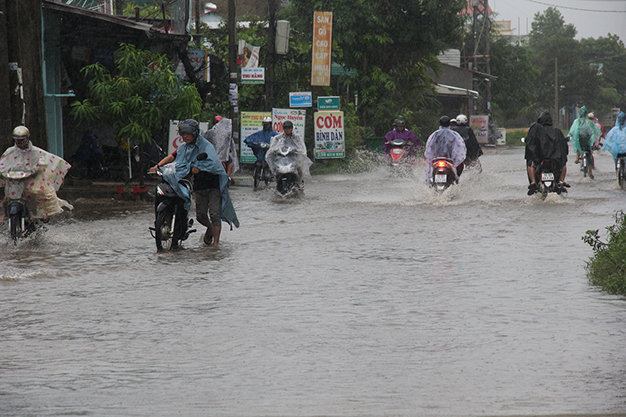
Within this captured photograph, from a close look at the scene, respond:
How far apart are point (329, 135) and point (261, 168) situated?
754cm

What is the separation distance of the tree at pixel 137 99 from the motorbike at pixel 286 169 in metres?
2.27

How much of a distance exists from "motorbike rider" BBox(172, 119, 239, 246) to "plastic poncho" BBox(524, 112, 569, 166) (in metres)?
7.31

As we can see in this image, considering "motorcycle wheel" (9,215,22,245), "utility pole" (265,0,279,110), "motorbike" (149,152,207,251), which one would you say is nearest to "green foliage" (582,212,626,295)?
"motorbike" (149,152,207,251)

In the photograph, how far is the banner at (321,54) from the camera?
32656mm

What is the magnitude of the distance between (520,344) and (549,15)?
525ft

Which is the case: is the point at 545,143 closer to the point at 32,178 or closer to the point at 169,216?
the point at 169,216

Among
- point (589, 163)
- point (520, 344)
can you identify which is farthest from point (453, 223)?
point (589, 163)

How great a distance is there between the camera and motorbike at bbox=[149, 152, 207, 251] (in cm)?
1270

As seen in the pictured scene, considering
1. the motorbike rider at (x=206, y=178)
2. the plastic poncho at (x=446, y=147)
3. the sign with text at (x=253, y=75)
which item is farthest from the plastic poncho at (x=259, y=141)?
the motorbike rider at (x=206, y=178)

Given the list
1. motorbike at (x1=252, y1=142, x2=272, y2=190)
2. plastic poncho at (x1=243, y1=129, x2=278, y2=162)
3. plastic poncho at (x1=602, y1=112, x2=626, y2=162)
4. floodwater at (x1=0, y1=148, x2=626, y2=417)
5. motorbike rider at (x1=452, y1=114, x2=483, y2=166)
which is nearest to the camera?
floodwater at (x1=0, y1=148, x2=626, y2=417)

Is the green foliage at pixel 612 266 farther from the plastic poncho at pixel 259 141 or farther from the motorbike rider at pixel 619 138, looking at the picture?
the plastic poncho at pixel 259 141

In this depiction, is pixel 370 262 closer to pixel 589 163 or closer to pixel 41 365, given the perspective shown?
pixel 41 365

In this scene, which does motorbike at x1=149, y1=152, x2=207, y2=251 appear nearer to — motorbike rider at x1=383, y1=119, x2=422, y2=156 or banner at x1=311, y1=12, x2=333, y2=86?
motorbike rider at x1=383, y1=119, x2=422, y2=156

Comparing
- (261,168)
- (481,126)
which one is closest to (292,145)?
(261,168)
